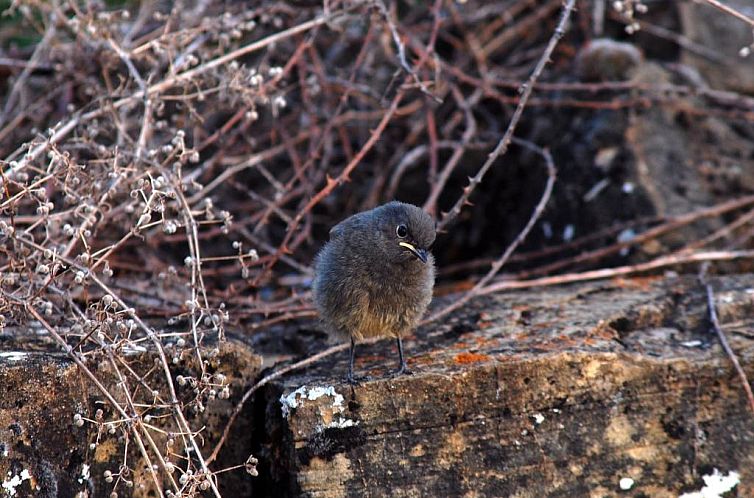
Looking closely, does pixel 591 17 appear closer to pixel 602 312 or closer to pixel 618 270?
pixel 618 270

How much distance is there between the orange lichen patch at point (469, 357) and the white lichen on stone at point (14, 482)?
5.57 feet

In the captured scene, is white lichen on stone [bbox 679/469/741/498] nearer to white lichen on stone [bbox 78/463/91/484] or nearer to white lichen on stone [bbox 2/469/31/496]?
white lichen on stone [bbox 78/463/91/484]

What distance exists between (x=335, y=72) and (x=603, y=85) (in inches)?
78.2

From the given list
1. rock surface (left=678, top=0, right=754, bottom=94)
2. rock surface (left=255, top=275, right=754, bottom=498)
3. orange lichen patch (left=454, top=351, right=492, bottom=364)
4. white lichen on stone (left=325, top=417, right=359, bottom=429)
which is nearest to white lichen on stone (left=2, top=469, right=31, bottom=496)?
rock surface (left=255, top=275, right=754, bottom=498)

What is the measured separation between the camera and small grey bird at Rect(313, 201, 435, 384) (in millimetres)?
3645

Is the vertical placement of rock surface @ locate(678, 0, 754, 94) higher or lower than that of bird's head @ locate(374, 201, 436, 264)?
higher

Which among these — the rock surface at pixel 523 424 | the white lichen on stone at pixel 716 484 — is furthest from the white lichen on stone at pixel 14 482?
the white lichen on stone at pixel 716 484

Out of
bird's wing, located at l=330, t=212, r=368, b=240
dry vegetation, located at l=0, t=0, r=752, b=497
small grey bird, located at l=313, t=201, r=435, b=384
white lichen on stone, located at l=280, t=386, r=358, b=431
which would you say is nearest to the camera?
dry vegetation, located at l=0, t=0, r=752, b=497

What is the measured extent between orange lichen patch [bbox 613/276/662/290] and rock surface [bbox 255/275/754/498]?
29.0 inches

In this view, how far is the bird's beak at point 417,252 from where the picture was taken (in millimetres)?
3651

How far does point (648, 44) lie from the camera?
20.1 feet

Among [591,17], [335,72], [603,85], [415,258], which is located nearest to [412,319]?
[415,258]

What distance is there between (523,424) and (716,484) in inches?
33.0

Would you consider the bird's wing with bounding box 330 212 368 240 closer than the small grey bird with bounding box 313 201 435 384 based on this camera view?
No
